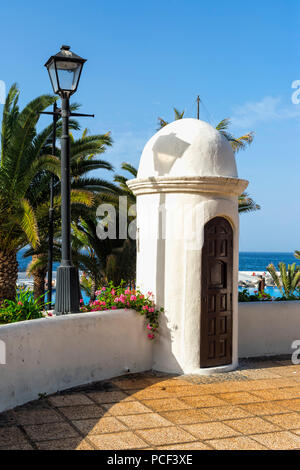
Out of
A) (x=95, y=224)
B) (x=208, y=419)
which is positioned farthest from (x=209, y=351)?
(x=95, y=224)

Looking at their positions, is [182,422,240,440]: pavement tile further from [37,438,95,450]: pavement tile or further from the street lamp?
the street lamp

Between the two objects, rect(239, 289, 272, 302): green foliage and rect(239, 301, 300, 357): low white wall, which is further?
rect(239, 289, 272, 302): green foliage

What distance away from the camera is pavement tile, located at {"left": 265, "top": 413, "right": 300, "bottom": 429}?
5445mm

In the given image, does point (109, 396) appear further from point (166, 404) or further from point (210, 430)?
point (210, 430)

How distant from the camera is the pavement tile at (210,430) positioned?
16.6 feet

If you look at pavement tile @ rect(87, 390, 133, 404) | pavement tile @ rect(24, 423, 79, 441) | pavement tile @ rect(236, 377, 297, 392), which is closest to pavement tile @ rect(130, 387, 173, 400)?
pavement tile @ rect(87, 390, 133, 404)

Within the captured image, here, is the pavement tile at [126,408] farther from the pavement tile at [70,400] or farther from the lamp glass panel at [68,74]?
the lamp glass panel at [68,74]

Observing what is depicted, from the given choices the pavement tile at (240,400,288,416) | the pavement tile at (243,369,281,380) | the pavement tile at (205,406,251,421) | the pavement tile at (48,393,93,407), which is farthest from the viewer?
the pavement tile at (243,369,281,380)

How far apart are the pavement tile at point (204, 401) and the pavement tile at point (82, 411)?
1.07m

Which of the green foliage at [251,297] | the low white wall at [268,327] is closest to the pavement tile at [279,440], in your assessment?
the low white wall at [268,327]

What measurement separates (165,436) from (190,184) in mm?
3632

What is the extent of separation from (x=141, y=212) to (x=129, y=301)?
1358 mm

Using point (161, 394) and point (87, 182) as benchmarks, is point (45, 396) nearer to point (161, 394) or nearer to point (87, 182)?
point (161, 394)

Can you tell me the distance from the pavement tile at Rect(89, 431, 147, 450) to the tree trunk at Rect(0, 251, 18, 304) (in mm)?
10032
